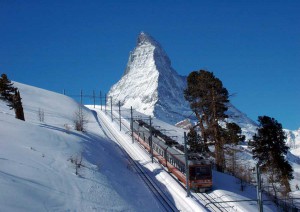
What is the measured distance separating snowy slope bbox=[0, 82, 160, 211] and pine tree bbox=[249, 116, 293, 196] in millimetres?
17233

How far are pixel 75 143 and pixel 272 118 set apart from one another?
23339mm

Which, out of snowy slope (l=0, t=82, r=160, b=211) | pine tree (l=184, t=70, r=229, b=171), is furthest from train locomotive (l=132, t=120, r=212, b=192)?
pine tree (l=184, t=70, r=229, b=171)

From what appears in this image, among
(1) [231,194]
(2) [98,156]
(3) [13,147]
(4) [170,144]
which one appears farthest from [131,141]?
(3) [13,147]

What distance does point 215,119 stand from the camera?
3978 cm

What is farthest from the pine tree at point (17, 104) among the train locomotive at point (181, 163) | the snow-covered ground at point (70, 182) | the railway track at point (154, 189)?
the train locomotive at point (181, 163)

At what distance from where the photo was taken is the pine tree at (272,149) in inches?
1582

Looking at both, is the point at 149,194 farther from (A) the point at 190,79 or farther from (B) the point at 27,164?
(A) the point at 190,79

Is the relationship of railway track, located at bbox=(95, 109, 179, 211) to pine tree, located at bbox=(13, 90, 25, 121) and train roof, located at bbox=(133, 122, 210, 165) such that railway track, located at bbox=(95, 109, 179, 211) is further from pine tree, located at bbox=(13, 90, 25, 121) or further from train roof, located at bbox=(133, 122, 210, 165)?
Answer: pine tree, located at bbox=(13, 90, 25, 121)

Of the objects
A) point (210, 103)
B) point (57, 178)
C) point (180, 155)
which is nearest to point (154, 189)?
point (180, 155)

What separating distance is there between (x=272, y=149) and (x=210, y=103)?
858cm

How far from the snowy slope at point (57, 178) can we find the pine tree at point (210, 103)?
38.6 feet

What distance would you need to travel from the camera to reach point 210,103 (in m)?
41.7

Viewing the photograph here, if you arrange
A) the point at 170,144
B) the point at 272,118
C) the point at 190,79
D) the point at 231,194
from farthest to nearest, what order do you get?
the point at 190,79 < the point at 272,118 < the point at 170,144 < the point at 231,194

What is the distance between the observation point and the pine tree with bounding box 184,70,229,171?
38844mm
